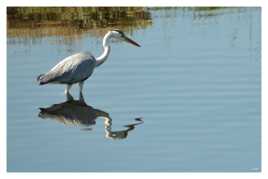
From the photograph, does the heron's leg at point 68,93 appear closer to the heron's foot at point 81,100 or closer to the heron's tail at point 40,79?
the heron's foot at point 81,100

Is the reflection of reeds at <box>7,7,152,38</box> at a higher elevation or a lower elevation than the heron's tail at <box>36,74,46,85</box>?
higher

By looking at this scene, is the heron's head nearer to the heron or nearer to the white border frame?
the heron

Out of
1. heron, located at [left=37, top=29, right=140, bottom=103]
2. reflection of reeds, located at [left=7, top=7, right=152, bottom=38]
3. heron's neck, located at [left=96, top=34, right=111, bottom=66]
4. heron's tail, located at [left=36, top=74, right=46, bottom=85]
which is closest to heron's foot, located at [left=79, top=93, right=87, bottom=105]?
heron, located at [left=37, top=29, right=140, bottom=103]

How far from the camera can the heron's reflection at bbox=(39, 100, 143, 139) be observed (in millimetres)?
9859

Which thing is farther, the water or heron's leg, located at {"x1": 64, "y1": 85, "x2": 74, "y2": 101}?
heron's leg, located at {"x1": 64, "y1": 85, "x2": 74, "y2": 101}

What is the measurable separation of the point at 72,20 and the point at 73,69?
55 cm

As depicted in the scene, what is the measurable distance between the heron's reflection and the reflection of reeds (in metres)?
0.94

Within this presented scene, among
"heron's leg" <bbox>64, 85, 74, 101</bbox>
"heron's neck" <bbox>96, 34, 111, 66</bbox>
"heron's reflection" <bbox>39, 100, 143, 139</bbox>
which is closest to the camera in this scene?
"heron's reflection" <bbox>39, 100, 143, 139</bbox>

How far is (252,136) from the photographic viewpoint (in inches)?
381

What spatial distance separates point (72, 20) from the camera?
11.2 meters

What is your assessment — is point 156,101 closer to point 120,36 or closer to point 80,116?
point 80,116

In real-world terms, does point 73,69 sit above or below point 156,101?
above

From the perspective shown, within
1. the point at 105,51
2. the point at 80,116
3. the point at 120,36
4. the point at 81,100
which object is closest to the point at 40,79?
the point at 81,100

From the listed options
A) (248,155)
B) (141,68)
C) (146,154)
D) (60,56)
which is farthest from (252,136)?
(60,56)
